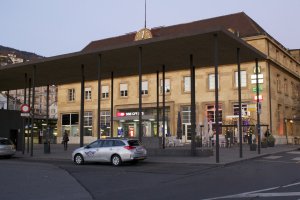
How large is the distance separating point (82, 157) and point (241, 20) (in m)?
38.3

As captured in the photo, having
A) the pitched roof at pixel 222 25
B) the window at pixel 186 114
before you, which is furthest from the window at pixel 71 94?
→ the window at pixel 186 114

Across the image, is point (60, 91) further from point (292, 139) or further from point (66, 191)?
point (66, 191)

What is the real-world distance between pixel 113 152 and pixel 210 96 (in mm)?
30635

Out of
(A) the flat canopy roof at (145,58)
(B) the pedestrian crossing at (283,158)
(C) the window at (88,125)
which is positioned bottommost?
(B) the pedestrian crossing at (283,158)

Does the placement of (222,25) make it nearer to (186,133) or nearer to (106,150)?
(186,133)

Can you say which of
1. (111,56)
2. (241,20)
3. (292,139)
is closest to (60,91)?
(241,20)

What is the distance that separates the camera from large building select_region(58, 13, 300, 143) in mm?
48812

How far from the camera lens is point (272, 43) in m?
51.5

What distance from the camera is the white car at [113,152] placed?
21672 mm

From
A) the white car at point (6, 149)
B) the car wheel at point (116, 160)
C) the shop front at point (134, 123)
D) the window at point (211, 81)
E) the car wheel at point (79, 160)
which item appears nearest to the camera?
the car wheel at point (116, 160)

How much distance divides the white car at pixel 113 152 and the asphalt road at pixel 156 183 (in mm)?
1652

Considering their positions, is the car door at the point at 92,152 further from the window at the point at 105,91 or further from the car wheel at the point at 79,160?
the window at the point at 105,91

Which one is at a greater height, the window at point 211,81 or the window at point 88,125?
the window at point 211,81

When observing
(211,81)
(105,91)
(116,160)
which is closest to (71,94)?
(105,91)
